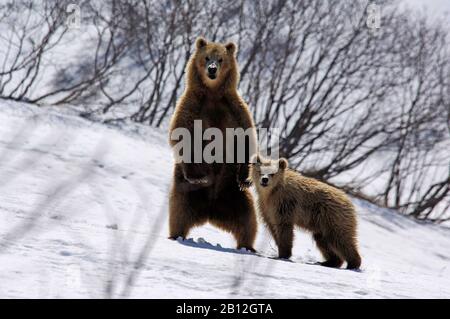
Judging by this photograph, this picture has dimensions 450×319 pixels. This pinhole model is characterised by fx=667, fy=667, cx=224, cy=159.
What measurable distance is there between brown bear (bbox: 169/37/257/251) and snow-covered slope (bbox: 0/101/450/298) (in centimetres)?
32

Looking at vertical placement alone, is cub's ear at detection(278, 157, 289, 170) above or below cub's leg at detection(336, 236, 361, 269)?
above

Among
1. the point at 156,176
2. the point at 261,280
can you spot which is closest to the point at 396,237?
the point at 156,176

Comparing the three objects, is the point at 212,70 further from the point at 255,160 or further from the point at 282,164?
the point at 282,164

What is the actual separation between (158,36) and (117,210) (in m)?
11.2

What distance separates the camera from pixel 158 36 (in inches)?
809

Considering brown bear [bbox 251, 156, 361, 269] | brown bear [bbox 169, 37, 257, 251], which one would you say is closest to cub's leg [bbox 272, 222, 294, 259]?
brown bear [bbox 251, 156, 361, 269]

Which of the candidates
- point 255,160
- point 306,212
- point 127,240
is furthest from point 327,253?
point 127,240

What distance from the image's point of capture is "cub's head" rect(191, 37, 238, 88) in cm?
648

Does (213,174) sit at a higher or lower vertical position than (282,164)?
lower

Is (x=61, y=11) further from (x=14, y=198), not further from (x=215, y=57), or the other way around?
(x=215, y=57)

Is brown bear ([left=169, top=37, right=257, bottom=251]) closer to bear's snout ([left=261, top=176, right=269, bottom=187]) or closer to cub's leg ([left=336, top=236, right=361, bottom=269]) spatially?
bear's snout ([left=261, top=176, right=269, bottom=187])

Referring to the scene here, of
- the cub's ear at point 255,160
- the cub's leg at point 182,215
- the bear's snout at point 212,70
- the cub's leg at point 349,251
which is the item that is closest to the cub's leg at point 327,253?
the cub's leg at point 349,251

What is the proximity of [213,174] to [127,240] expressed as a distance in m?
1.38

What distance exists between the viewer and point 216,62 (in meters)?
6.46
